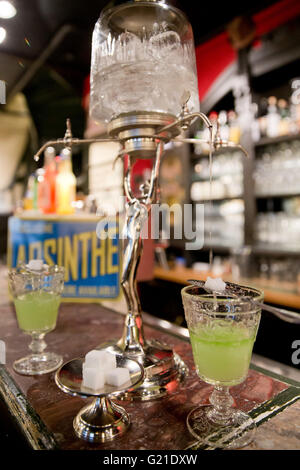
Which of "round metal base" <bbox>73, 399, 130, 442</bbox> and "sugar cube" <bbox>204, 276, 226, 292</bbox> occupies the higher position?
"sugar cube" <bbox>204, 276, 226, 292</bbox>

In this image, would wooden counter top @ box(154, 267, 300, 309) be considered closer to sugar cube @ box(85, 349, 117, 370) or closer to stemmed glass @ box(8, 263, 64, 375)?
stemmed glass @ box(8, 263, 64, 375)

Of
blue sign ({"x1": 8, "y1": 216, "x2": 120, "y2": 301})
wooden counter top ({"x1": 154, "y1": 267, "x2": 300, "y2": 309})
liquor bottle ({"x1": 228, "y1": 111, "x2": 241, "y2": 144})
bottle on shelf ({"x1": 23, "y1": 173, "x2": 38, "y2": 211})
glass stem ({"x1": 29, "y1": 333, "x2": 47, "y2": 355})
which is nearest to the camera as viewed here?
glass stem ({"x1": 29, "y1": 333, "x2": 47, "y2": 355})

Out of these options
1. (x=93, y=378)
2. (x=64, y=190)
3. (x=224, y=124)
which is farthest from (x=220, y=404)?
(x=224, y=124)

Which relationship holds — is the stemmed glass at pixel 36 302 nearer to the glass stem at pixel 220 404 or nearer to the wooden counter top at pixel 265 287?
the glass stem at pixel 220 404

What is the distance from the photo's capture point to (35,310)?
1002mm

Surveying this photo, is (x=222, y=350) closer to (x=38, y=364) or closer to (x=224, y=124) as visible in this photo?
(x=38, y=364)

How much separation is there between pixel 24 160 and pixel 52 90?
87.4 inches

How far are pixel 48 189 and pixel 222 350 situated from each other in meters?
1.46

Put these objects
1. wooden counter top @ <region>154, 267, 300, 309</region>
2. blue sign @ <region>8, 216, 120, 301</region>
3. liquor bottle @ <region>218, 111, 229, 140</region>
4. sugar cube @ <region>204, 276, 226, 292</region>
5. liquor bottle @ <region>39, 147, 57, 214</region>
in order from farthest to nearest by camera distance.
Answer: liquor bottle @ <region>218, 111, 229, 140</region>, wooden counter top @ <region>154, 267, 300, 309</region>, liquor bottle @ <region>39, 147, 57, 214</region>, blue sign @ <region>8, 216, 120, 301</region>, sugar cube @ <region>204, 276, 226, 292</region>

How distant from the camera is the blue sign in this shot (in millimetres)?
A: 1681

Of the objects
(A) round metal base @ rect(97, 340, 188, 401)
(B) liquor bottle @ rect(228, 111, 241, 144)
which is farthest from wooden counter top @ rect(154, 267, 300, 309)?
(B) liquor bottle @ rect(228, 111, 241, 144)

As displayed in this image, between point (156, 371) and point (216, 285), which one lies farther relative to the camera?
point (156, 371)

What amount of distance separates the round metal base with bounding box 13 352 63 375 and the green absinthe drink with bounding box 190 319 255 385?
45 cm

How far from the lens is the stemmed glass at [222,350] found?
0.66 metres
